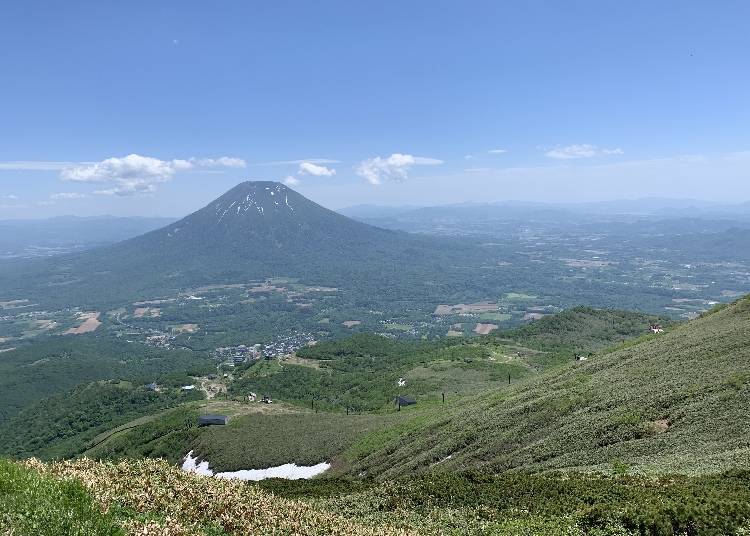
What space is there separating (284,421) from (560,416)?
1729 inches

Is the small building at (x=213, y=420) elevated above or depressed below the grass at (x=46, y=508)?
below

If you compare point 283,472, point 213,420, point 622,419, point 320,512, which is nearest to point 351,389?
point 213,420

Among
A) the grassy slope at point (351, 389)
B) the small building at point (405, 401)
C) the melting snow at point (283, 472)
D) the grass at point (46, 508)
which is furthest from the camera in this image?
the small building at point (405, 401)

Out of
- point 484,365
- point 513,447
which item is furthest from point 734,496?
point 484,365

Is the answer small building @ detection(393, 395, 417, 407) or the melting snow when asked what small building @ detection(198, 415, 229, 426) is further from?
Answer: small building @ detection(393, 395, 417, 407)

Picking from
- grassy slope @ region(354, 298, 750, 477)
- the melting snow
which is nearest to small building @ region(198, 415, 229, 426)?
the melting snow

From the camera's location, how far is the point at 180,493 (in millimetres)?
14445

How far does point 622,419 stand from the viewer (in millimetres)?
28422

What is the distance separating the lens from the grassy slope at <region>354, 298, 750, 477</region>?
23.6 m

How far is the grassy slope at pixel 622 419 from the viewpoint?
23641 mm

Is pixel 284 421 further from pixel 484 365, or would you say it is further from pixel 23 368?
pixel 23 368

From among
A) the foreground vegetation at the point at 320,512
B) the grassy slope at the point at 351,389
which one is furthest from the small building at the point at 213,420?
the foreground vegetation at the point at 320,512

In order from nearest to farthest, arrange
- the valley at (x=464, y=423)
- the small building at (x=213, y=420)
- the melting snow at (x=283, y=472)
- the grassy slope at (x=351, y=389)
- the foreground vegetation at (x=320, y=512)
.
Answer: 1. the foreground vegetation at (x=320, y=512)
2. the valley at (x=464, y=423)
3. the melting snow at (x=283, y=472)
4. the grassy slope at (x=351, y=389)
5. the small building at (x=213, y=420)

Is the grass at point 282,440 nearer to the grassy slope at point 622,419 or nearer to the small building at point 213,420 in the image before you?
the small building at point 213,420
